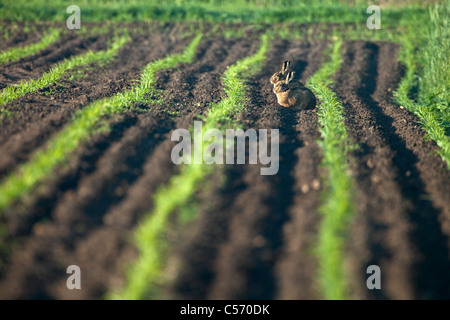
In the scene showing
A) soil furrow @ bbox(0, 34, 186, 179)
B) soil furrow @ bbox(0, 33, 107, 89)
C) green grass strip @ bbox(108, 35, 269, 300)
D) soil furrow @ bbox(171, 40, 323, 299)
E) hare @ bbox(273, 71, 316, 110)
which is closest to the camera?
green grass strip @ bbox(108, 35, 269, 300)

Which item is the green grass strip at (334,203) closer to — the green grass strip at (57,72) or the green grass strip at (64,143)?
the green grass strip at (64,143)

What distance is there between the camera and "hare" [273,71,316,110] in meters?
6.89

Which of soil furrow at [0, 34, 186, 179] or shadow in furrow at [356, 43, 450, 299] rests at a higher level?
soil furrow at [0, 34, 186, 179]

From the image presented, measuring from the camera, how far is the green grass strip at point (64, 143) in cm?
418

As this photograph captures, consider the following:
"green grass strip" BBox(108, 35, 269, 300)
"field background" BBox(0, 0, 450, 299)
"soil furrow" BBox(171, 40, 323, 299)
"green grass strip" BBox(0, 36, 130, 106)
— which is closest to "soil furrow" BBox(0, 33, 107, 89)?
"field background" BBox(0, 0, 450, 299)

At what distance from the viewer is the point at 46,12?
41.2 ft

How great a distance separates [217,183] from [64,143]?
76.7 inches

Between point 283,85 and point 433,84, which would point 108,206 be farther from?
point 433,84

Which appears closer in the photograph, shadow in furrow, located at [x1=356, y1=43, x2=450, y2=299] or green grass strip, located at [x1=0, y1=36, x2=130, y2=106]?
shadow in furrow, located at [x1=356, y1=43, x2=450, y2=299]

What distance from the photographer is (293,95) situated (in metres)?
6.91

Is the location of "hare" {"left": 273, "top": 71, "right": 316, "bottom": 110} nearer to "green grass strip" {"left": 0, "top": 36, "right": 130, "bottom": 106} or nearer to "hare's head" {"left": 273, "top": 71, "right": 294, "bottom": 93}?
"hare's head" {"left": 273, "top": 71, "right": 294, "bottom": 93}

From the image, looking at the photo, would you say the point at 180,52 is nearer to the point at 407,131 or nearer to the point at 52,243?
the point at 407,131

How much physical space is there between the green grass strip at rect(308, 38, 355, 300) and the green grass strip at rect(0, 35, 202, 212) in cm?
297

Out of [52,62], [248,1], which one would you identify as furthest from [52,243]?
[248,1]
